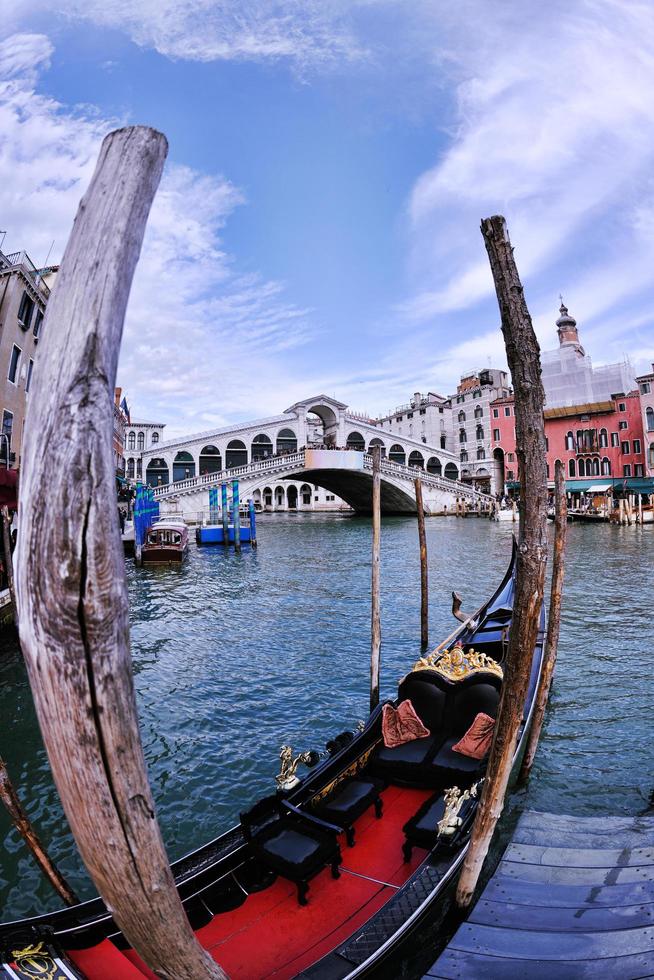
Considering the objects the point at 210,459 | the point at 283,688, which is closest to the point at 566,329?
the point at 210,459

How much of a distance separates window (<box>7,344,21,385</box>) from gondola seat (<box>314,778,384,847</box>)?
14.3m

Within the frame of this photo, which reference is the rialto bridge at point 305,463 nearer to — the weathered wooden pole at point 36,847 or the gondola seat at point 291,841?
the weathered wooden pole at point 36,847

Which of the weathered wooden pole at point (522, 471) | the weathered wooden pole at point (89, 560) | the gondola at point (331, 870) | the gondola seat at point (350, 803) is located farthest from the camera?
the gondola seat at point (350, 803)

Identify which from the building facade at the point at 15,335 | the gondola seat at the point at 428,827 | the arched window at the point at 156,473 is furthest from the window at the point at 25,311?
the arched window at the point at 156,473

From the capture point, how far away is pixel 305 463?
31781mm

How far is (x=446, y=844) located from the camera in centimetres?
300

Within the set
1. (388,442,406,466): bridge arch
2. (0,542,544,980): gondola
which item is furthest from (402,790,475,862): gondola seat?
(388,442,406,466): bridge arch

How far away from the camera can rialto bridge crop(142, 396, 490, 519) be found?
29.8 metres

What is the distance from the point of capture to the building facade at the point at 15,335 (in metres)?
14.2

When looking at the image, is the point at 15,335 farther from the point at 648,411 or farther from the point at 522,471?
the point at 648,411

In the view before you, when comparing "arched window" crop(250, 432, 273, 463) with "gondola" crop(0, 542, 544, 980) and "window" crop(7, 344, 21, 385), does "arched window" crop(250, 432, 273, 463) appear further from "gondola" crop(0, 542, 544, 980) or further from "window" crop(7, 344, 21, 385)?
"gondola" crop(0, 542, 544, 980)

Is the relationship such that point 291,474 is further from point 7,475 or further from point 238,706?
point 238,706

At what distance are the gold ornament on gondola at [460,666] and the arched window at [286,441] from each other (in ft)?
127

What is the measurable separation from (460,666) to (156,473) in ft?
121
